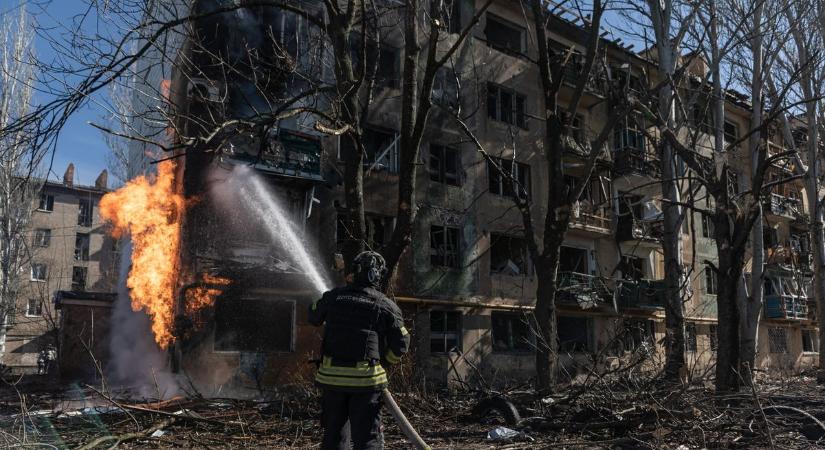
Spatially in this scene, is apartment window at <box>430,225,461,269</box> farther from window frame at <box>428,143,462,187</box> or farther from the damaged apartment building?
window frame at <box>428,143,462,187</box>

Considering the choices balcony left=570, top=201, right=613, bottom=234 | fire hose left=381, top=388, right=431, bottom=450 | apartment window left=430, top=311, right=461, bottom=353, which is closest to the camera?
fire hose left=381, top=388, right=431, bottom=450

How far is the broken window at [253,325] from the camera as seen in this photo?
16.2m

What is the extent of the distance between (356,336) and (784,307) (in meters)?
33.7

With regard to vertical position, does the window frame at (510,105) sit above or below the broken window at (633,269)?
above

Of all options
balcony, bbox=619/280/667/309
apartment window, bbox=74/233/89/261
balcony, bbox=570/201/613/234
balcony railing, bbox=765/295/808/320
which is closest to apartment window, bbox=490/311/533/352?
balcony, bbox=570/201/613/234

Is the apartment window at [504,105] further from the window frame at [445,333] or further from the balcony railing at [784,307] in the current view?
the balcony railing at [784,307]

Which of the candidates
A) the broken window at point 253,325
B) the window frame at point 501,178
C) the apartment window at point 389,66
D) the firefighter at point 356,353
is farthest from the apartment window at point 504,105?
the firefighter at point 356,353

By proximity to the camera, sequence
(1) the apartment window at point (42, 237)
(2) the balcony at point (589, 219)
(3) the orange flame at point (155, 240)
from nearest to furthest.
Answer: (3) the orange flame at point (155, 240), (2) the balcony at point (589, 219), (1) the apartment window at point (42, 237)

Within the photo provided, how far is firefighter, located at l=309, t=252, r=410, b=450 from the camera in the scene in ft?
17.4

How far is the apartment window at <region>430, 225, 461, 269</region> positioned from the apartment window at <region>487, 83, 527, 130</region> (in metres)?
4.99

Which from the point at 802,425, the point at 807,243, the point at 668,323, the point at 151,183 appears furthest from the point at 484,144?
the point at 807,243

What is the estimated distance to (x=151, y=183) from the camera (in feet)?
61.1

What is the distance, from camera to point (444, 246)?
67.3ft

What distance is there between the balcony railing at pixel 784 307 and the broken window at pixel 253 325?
2730 cm
